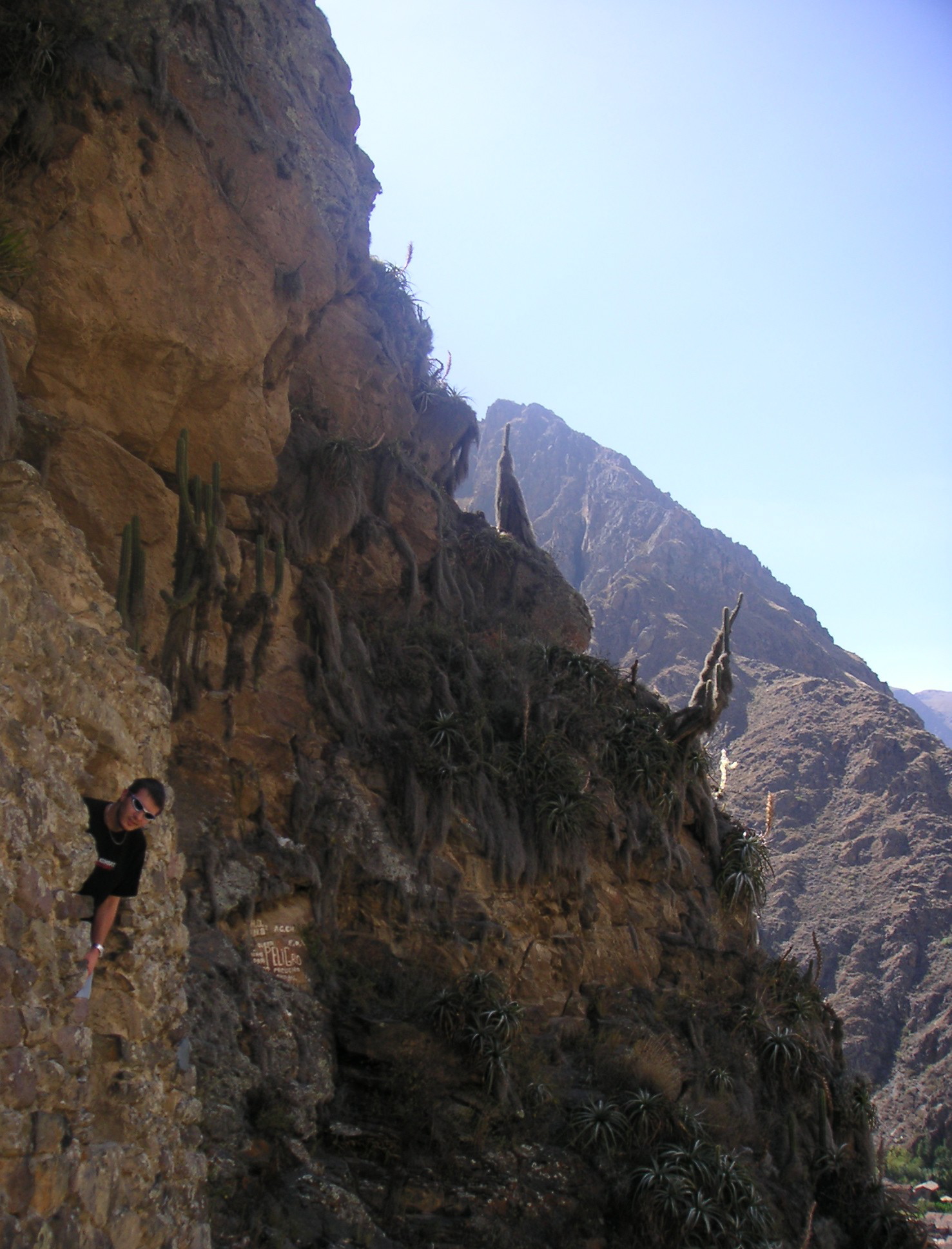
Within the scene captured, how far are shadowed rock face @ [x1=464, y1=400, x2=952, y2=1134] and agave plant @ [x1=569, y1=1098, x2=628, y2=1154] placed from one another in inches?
934

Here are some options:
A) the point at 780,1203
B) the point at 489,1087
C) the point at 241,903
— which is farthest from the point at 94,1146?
the point at 780,1203

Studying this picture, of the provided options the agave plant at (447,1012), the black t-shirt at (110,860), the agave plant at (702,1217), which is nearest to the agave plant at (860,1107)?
the agave plant at (702,1217)

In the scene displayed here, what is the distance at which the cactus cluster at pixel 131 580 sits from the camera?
40.5ft

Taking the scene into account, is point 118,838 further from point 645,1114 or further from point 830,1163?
point 830,1163

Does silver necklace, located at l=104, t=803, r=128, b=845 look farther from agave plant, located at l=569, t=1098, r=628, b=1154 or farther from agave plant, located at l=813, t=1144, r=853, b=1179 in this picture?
agave plant, located at l=813, t=1144, r=853, b=1179

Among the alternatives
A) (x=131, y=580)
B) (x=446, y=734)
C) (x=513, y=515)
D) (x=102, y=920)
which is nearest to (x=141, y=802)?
(x=102, y=920)

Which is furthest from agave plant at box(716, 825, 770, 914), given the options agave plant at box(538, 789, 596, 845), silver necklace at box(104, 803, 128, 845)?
silver necklace at box(104, 803, 128, 845)

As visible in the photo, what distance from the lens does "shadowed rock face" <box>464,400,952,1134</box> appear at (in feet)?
149

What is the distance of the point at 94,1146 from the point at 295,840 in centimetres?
1139

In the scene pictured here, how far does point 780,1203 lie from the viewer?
18.0m

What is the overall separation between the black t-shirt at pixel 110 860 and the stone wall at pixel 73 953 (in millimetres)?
130

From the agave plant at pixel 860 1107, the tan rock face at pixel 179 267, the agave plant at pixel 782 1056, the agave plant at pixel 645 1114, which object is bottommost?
the agave plant at pixel 645 1114

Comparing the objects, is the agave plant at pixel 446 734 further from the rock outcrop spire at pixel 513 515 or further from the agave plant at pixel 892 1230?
the agave plant at pixel 892 1230

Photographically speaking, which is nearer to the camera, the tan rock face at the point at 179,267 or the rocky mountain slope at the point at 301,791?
the rocky mountain slope at the point at 301,791
